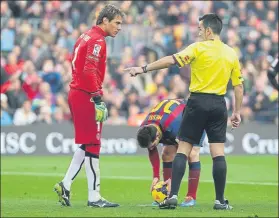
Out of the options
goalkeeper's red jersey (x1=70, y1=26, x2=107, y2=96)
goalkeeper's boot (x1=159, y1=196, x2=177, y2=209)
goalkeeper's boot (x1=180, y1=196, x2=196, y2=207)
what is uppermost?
goalkeeper's red jersey (x1=70, y1=26, x2=107, y2=96)

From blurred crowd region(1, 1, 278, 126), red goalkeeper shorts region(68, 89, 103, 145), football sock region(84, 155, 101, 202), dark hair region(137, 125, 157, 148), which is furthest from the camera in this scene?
blurred crowd region(1, 1, 278, 126)

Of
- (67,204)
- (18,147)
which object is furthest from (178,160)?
(18,147)

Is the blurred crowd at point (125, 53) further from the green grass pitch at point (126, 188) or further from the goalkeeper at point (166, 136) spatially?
the goalkeeper at point (166, 136)

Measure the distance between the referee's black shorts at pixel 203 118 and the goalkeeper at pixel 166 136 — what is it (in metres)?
0.52

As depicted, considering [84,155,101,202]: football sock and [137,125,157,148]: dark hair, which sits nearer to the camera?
[137,125,157,148]: dark hair

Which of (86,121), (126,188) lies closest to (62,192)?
(86,121)

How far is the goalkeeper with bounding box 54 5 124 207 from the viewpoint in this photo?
39.9ft

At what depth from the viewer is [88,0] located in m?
30.2

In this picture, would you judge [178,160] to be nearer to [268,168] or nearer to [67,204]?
[67,204]

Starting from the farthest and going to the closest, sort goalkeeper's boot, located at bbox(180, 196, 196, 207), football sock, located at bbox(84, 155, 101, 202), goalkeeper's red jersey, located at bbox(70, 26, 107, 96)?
goalkeeper's boot, located at bbox(180, 196, 196, 207) → football sock, located at bbox(84, 155, 101, 202) → goalkeeper's red jersey, located at bbox(70, 26, 107, 96)

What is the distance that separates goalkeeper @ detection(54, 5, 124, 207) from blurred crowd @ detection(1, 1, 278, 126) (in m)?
12.5

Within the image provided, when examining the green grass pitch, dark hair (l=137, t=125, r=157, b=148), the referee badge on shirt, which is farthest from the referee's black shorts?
the referee badge on shirt

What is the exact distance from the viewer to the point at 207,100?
11836 millimetres

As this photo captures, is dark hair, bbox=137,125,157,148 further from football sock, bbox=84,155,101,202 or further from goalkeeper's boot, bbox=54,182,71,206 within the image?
goalkeeper's boot, bbox=54,182,71,206
